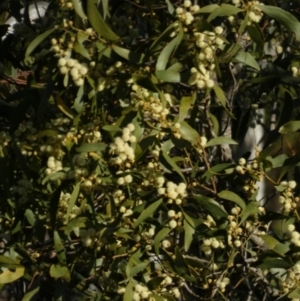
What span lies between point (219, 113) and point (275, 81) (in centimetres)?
16

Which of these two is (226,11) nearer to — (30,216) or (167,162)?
(167,162)

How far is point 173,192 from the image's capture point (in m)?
1.46

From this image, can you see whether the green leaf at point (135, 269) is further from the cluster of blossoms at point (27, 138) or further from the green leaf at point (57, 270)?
the cluster of blossoms at point (27, 138)

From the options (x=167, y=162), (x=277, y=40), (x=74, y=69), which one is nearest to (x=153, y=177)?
(x=167, y=162)

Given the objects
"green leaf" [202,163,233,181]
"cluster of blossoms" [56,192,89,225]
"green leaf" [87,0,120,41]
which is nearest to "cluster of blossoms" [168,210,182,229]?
"green leaf" [202,163,233,181]

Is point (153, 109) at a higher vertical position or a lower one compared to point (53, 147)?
higher

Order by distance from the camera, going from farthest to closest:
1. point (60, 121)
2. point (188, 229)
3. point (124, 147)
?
point (60, 121), point (188, 229), point (124, 147)

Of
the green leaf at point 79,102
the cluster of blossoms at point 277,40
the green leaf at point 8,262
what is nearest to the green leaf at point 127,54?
the green leaf at point 79,102

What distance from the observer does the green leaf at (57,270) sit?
1662 millimetres

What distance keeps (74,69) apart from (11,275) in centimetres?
51

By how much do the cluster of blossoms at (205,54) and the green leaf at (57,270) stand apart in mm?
509

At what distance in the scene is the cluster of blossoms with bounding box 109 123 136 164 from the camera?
1416mm

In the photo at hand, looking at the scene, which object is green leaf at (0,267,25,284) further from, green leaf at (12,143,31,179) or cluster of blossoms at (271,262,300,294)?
cluster of blossoms at (271,262,300,294)

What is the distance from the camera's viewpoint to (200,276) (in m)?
1.67
